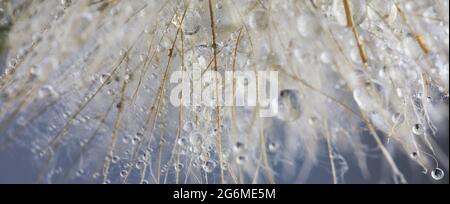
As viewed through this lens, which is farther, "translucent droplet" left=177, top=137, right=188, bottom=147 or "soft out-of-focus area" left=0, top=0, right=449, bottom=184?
"translucent droplet" left=177, top=137, right=188, bottom=147

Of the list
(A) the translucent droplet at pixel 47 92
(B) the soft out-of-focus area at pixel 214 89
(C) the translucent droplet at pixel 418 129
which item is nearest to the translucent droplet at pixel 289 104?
(B) the soft out-of-focus area at pixel 214 89

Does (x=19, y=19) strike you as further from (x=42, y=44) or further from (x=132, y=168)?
(x=132, y=168)

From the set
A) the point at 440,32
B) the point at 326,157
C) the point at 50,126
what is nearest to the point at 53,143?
the point at 50,126

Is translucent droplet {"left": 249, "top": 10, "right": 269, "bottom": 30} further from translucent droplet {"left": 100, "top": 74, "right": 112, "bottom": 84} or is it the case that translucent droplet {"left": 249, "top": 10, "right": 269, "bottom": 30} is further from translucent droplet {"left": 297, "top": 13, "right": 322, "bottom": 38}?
translucent droplet {"left": 100, "top": 74, "right": 112, "bottom": 84}

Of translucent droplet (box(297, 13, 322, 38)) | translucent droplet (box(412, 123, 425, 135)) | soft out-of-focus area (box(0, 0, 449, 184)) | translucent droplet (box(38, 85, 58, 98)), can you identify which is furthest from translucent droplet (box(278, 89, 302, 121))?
translucent droplet (box(38, 85, 58, 98))

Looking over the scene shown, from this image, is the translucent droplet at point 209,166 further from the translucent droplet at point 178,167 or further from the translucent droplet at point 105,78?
the translucent droplet at point 105,78

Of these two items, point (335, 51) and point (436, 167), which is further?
point (436, 167)

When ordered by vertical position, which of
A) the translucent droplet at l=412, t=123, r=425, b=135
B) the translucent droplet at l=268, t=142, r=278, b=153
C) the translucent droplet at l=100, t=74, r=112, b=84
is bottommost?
the translucent droplet at l=268, t=142, r=278, b=153
